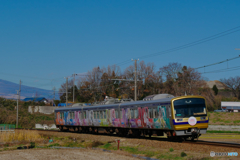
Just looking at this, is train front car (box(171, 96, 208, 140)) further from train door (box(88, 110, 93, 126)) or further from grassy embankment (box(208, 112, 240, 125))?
grassy embankment (box(208, 112, 240, 125))

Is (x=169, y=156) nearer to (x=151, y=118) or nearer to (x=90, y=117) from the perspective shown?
(x=151, y=118)

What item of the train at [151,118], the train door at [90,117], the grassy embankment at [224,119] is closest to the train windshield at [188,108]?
the train at [151,118]

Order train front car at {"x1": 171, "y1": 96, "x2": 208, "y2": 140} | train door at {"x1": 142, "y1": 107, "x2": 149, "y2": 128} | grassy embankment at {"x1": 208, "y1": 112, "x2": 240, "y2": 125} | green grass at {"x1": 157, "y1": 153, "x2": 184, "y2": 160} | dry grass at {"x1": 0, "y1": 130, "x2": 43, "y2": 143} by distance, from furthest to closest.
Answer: grassy embankment at {"x1": 208, "y1": 112, "x2": 240, "y2": 125} → dry grass at {"x1": 0, "y1": 130, "x2": 43, "y2": 143} → train door at {"x1": 142, "y1": 107, "x2": 149, "y2": 128} → train front car at {"x1": 171, "y1": 96, "x2": 208, "y2": 140} → green grass at {"x1": 157, "y1": 153, "x2": 184, "y2": 160}

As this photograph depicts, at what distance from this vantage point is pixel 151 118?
22.1m

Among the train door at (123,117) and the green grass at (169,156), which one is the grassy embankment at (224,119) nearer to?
the train door at (123,117)

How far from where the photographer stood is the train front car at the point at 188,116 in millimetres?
19141

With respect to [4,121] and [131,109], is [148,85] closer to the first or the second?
[4,121]

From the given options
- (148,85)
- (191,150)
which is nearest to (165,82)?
(148,85)

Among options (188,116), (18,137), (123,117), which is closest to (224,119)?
(123,117)

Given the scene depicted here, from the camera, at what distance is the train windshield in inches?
765

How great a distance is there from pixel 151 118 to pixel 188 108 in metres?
3.43

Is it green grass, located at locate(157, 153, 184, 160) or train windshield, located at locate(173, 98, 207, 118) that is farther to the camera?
train windshield, located at locate(173, 98, 207, 118)

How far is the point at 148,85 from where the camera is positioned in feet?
257

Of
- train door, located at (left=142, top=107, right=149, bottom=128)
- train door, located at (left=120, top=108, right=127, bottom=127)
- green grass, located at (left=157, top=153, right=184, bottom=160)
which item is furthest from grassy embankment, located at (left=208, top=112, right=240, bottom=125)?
green grass, located at (left=157, top=153, right=184, bottom=160)
